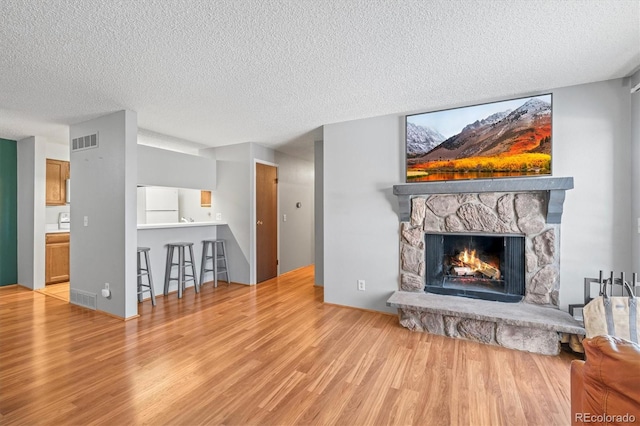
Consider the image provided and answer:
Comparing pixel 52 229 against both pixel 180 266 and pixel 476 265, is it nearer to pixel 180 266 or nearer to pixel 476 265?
→ pixel 180 266

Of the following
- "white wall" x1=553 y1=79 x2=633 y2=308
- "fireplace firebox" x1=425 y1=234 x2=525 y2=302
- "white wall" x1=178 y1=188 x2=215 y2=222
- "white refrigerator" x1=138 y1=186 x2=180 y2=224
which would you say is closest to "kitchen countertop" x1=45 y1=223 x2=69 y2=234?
"white refrigerator" x1=138 y1=186 x2=180 y2=224

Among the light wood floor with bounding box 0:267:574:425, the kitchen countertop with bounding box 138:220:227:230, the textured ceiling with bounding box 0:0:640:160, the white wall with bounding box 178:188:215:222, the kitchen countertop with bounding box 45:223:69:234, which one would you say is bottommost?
the light wood floor with bounding box 0:267:574:425

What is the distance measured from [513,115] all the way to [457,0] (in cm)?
174

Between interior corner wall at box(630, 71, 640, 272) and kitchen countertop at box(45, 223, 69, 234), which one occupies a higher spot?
interior corner wall at box(630, 71, 640, 272)

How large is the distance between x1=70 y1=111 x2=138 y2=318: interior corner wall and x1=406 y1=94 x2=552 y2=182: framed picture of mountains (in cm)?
323

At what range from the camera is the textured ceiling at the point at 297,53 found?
65.9 inches

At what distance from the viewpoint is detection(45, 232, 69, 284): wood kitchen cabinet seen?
192 inches

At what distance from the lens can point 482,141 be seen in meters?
3.00

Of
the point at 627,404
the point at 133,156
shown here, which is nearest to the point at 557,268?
the point at 627,404

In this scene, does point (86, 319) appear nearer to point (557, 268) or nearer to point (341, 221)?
point (341, 221)

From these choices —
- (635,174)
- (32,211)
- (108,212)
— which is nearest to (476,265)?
(635,174)

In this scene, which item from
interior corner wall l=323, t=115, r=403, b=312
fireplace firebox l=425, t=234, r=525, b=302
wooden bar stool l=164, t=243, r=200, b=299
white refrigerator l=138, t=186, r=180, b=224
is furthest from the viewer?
white refrigerator l=138, t=186, r=180, b=224

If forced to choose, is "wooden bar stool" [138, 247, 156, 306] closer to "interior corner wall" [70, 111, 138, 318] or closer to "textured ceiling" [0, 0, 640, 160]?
"interior corner wall" [70, 111, 138, 318]

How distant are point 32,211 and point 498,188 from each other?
6.55 meters
